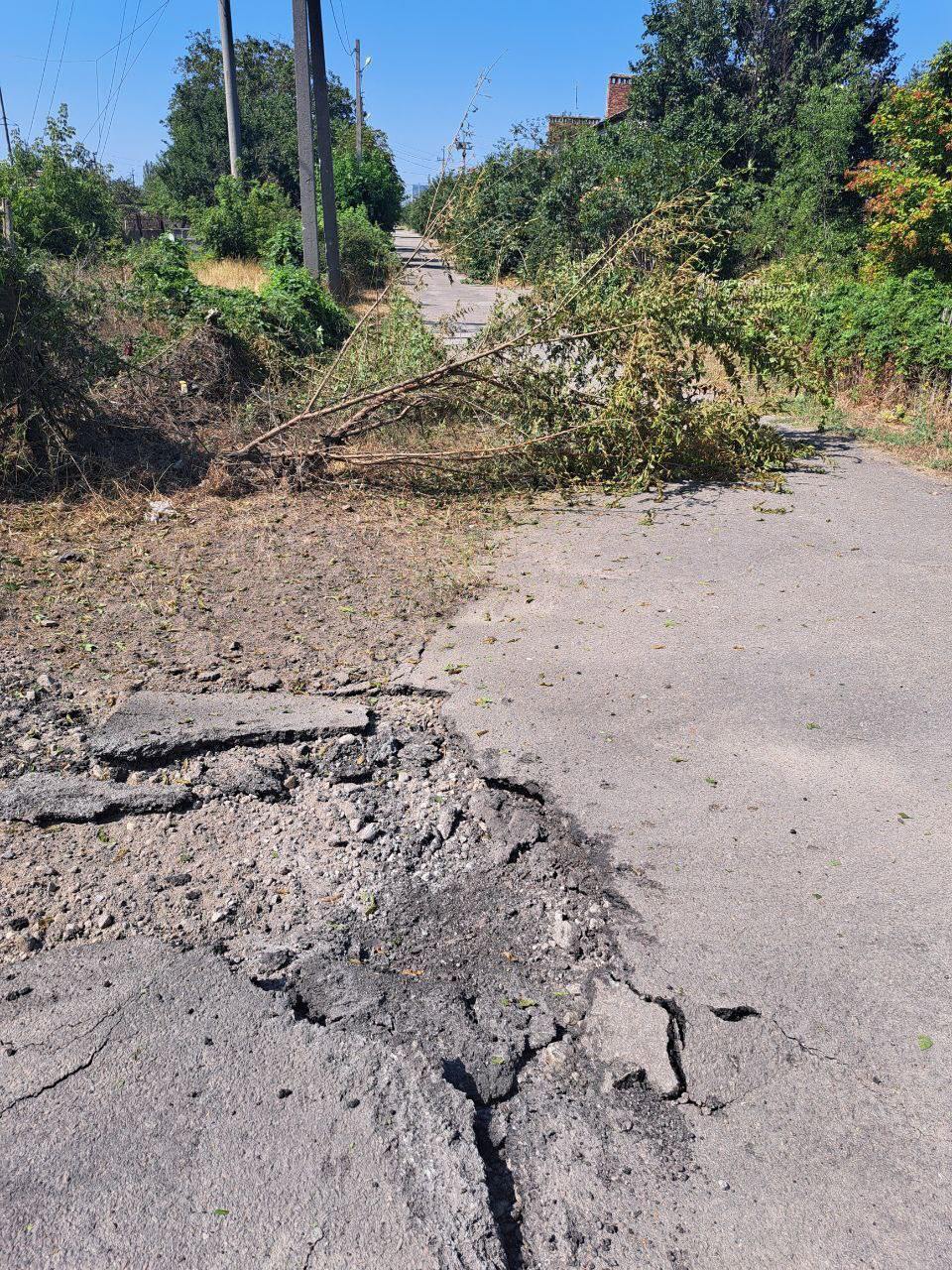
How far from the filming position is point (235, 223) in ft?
67.8

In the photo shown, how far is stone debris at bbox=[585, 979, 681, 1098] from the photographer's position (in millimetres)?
2465

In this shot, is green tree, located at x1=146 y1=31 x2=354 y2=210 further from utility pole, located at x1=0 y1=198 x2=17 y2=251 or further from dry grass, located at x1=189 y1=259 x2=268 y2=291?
utility pole, located at x1=0 y1=198 x2=17 y2=251

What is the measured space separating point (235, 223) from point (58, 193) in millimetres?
5694

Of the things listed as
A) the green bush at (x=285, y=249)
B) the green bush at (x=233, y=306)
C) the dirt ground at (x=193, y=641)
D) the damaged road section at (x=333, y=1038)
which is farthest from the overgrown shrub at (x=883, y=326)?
the green bush at (x=285, y=249)

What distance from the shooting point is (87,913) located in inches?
118

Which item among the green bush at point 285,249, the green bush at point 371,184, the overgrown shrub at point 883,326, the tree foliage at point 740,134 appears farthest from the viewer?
the green bush at point 371,184

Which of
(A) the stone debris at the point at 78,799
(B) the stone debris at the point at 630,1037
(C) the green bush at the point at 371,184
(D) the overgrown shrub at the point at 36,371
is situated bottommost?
(B) the stone debris at the point at 630,1037

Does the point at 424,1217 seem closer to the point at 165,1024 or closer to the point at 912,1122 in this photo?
the point at 165,1024

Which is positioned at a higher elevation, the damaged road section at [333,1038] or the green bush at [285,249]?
the green bush at [285,249]

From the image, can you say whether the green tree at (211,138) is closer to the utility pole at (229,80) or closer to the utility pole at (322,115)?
the utility pole at (229,80)

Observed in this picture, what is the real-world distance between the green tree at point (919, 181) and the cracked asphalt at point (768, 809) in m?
7.02

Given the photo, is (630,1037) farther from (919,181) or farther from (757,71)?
(757,71)

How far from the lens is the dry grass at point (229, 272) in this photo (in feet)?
55.9

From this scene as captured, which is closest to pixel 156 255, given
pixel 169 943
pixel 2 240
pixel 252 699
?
pixel 2 240
